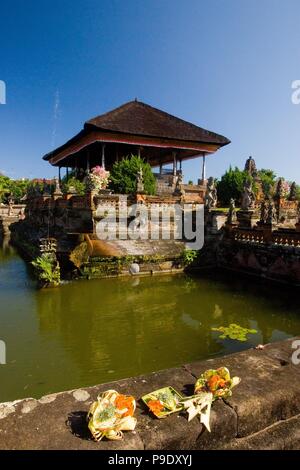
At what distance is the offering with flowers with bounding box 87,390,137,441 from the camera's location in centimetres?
207

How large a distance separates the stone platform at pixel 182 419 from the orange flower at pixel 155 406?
52mm

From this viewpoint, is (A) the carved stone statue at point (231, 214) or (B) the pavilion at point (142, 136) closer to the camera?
(A) the carved stone statue at point (231, 214)

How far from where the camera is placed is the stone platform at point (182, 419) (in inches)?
82.4

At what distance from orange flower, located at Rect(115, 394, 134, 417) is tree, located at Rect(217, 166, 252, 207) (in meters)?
23.3

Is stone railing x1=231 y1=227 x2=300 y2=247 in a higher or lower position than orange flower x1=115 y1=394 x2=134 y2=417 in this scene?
higher

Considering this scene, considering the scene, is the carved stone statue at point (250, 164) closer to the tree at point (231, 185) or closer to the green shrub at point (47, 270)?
the tree at point (231, 185)

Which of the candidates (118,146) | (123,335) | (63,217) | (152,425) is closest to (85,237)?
(63,217)

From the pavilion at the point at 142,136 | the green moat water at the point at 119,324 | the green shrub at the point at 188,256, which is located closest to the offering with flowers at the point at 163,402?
the green moat water at the point at 119,324

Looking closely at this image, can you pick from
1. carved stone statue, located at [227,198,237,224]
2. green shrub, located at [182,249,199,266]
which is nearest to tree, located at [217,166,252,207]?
carved stone statue, located at [227,198,237,224]

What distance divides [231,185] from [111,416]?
24132 mm

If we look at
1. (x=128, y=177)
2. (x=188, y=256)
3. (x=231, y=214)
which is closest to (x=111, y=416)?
(x=188, y=256)

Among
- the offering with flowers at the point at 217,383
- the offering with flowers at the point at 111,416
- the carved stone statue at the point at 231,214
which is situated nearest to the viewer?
the offering with flowers at the point at 111,416

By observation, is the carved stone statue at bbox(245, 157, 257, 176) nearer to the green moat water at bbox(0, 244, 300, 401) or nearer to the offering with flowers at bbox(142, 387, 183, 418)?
the green moat water at bbox(0, 244, 300, 401)

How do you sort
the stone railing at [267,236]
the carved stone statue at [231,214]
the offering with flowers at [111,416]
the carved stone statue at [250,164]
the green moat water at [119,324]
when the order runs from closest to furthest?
the offering with flowers at [111,416], the green moat water at [119,324], the stone railing at [267,236], the carved stone statue at [231,214], the carved stone statue at [250,164]
